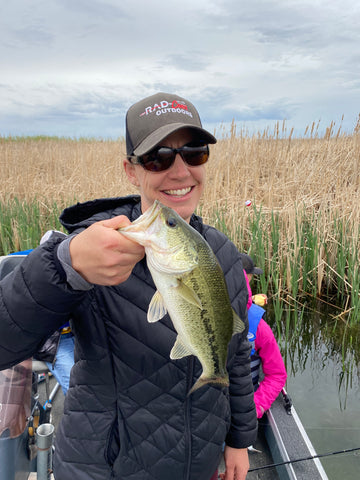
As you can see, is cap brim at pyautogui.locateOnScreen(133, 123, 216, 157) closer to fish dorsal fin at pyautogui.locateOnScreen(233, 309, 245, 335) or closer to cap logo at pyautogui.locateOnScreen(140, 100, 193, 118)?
cap logo at pyautogui.locateOnScreen(140, 100, 193, 118)

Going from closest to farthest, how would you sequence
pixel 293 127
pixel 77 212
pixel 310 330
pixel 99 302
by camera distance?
pixel 99 302
pixel 77 212
pixel 310 330
pixel 293 127

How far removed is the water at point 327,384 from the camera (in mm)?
2982

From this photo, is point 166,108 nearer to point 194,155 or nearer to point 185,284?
point 194,155

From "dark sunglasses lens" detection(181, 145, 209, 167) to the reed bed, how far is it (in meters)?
2.91

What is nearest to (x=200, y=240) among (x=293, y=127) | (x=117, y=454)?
(x=117, y=454)

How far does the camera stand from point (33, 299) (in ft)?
3.38

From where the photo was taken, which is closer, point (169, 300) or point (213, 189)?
point (169, 300)

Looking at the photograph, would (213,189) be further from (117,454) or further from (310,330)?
(117,454)

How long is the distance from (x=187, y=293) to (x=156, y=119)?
79 centimetres

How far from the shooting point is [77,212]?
1494 millimetres

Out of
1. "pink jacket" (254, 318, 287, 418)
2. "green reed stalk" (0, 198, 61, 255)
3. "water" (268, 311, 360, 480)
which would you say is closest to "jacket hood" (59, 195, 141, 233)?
"pink jacket" (254, 318, 287, 418)

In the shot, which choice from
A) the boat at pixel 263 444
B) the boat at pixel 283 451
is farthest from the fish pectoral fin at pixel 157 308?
the boat at pixel 283 451

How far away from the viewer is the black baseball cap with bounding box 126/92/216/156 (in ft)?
4.64

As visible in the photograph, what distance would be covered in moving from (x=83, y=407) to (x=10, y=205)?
257 inches
